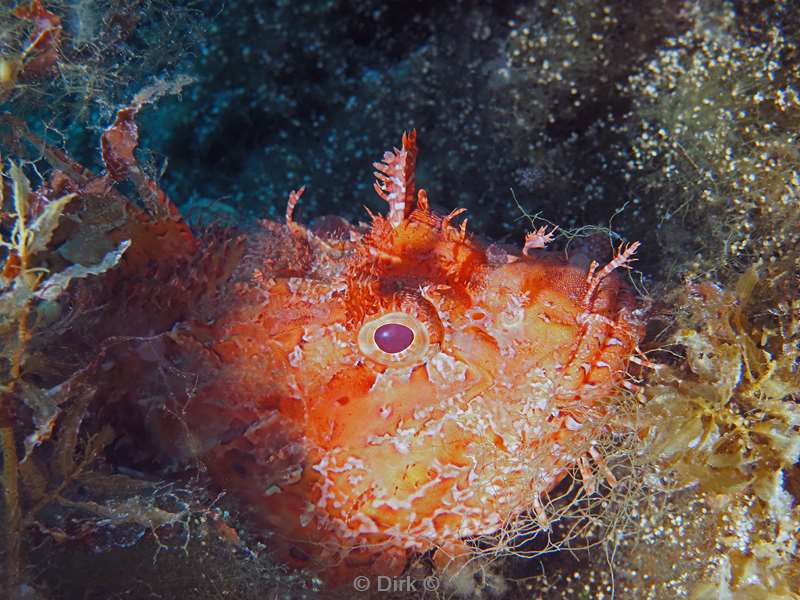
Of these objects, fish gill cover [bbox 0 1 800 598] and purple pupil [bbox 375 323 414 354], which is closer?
fish gill cover [bbox 0 1 800 598]

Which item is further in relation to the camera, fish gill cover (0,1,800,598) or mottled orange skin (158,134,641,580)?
mottled orange skin (158,134,641,580)

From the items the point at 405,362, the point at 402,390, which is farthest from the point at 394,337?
the point at 402,390

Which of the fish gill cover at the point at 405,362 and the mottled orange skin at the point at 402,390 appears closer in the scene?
the fish gill cover at the point at 405,362

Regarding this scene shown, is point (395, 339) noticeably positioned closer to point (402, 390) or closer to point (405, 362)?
point (405, 362)

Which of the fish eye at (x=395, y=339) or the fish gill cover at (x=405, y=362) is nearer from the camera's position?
the fish gill cover at (x=405, y=362)
